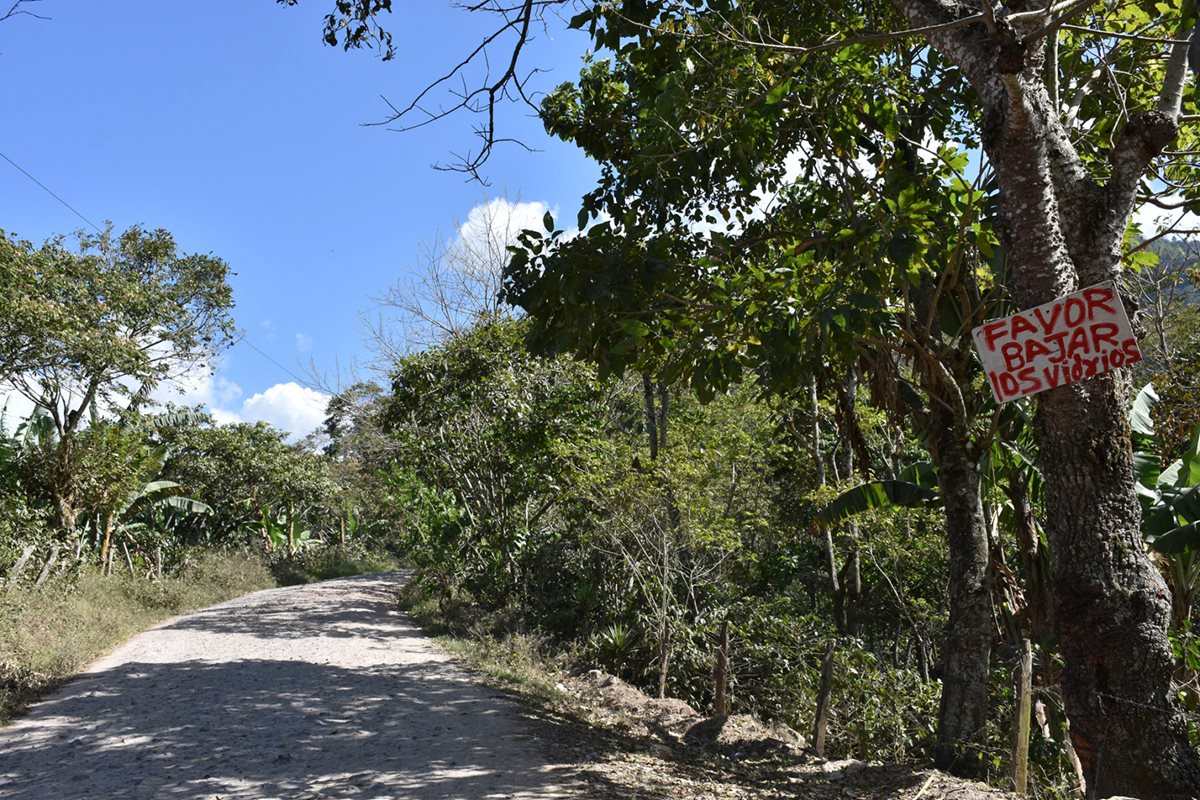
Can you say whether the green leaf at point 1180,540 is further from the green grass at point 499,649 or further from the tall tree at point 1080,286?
the green grass at point 499,649

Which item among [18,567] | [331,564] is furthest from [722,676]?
[331,564]

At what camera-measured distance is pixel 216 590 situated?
65.7ft

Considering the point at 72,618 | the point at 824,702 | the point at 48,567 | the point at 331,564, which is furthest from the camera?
the point at 331,564

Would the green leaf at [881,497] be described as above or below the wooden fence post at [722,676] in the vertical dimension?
above

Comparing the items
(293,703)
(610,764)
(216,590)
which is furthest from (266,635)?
(610,764)

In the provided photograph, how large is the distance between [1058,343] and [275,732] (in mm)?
6977

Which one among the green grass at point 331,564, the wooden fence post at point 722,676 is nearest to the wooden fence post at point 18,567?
the wooden fence post at point 722,676

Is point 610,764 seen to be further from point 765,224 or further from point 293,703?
point 765,224

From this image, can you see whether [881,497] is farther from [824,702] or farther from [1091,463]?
[1091,463]

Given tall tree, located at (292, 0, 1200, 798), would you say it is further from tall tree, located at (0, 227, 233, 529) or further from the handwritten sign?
tall tree, located at (0, 227, 233, 529)

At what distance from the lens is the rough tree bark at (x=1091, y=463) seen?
3447 millimetres

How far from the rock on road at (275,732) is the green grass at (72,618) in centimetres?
32

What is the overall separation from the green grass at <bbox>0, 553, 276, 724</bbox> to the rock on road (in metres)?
0.32

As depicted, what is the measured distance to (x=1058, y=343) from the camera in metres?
3.51
